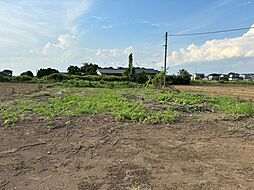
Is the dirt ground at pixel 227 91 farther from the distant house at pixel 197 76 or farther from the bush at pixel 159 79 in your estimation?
the distant house at pixel 197 76

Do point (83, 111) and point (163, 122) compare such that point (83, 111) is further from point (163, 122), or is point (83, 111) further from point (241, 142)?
point (241, 142)

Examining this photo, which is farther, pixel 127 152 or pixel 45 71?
pixel 45 71

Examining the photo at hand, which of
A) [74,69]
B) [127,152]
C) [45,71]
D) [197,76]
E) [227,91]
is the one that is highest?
[74,69]

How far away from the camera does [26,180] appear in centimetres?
425

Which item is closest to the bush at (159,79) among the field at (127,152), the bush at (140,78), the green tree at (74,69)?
the field at (127,152)

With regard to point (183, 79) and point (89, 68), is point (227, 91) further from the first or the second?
point (89, 68)

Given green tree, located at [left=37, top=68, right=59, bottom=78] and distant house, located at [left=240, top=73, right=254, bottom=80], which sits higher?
green tree, located at [left=37, top=68, right=59, bottom=78]

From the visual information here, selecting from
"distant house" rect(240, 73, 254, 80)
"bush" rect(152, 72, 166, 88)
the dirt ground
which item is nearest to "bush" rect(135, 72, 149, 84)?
the dirt ground

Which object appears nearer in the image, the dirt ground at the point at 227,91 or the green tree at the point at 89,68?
the dirt ground at the point at 227,91

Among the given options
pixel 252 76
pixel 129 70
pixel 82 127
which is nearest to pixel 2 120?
pixel 82 127

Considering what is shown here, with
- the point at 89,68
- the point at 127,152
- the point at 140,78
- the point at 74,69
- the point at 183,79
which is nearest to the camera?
the point at 127,152

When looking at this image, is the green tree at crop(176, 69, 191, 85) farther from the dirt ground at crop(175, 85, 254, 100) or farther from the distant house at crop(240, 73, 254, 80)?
the distant house at crop(240, 73, 254, 80)

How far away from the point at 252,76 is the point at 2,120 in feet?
368

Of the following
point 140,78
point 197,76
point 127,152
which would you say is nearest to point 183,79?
point 140,78
